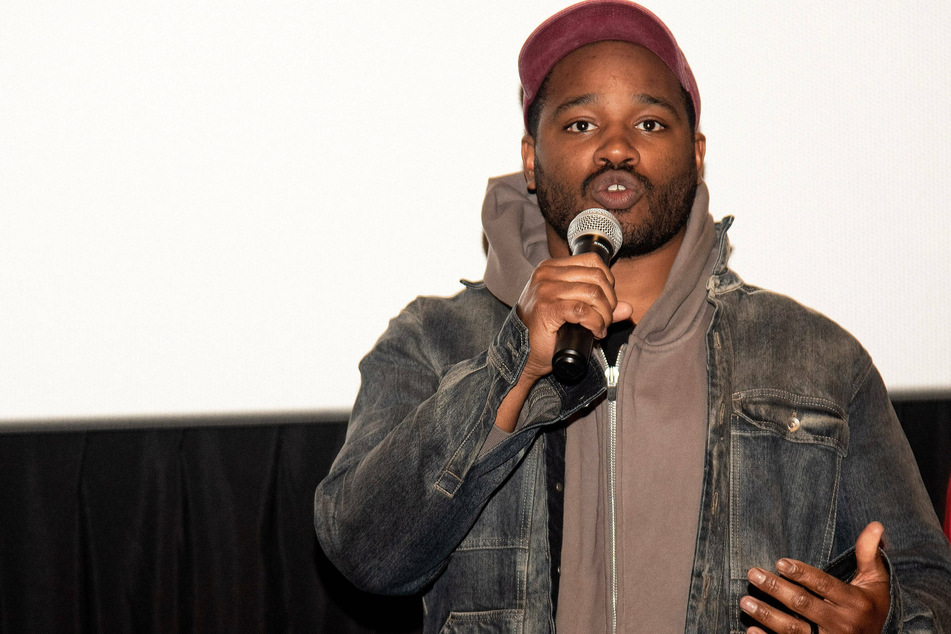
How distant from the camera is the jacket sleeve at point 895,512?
4.41ft

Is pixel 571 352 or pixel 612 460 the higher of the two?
pixel 571 352

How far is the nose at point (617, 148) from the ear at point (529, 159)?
0.70 feet

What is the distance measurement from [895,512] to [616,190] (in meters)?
0.74

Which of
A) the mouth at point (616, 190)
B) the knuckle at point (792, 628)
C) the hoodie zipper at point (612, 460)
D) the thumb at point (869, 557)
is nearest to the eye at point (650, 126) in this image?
the mouth at point (616, 190)

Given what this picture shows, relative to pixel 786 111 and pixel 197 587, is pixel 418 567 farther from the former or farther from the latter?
pixel 786 111

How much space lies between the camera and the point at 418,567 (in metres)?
1.35

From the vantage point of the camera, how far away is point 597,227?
4.31 ft

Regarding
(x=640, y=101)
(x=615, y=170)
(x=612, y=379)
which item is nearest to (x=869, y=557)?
(x=612, y=379)

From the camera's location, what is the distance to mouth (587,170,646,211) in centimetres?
153

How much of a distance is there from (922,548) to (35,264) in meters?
1.95

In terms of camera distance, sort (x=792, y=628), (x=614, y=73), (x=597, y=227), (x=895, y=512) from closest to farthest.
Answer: (x=792, y=628)
(x=597, y=227)
(x=895, y=512)
(x=614, y=73)

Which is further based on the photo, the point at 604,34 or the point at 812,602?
the point at 604,34

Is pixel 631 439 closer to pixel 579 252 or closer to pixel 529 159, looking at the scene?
pixel 579 252

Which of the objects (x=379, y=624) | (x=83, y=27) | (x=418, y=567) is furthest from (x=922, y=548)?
(x=83, y=27)
